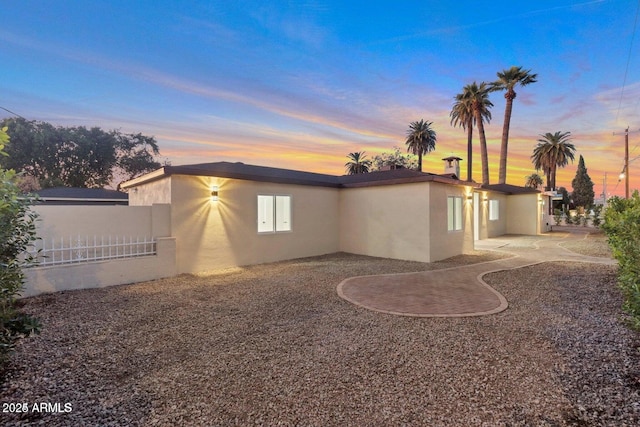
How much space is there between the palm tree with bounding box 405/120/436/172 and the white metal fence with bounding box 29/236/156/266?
1401 inches

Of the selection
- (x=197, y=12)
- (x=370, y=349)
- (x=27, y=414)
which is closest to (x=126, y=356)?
(x=27, y=414)

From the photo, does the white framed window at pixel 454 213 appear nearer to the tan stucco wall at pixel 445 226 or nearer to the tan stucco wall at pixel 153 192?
the tan stucco wall at pixel 445 226

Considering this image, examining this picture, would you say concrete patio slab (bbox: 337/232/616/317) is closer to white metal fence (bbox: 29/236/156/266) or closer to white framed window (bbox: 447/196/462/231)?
white framed window (bbox: 447/196/462/231)

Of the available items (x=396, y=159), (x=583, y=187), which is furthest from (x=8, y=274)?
(x=583, y=187)

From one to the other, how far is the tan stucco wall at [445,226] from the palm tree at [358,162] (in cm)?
3047

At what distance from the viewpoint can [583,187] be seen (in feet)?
139

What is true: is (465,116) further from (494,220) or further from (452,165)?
(452,165)

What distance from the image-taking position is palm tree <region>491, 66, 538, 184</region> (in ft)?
90.0

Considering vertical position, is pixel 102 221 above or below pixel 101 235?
above

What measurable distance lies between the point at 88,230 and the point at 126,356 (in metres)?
5.15

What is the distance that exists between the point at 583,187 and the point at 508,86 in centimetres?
2633

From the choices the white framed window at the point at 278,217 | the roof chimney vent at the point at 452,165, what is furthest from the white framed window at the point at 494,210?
the white framed window at the point at 278,217

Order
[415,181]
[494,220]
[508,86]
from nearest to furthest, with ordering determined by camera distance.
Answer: [415,181], [494,220], [508,86]

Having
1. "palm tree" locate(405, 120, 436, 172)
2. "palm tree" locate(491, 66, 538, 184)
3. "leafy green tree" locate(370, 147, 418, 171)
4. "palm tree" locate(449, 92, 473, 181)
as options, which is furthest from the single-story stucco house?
"leafy green tree" locate(370, 147, 418, 171)
